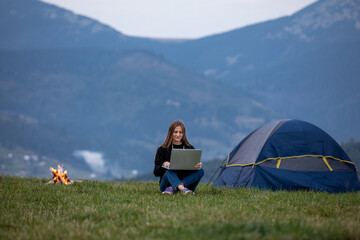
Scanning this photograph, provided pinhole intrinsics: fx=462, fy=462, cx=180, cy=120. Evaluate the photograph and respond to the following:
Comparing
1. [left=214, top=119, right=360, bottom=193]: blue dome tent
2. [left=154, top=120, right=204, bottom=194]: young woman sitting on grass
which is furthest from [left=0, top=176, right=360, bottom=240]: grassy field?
[left=214, top=119, right=360, bottom=193]: blue dome tent

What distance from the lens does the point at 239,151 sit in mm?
14492

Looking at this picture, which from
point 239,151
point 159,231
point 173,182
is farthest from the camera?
point 239,151

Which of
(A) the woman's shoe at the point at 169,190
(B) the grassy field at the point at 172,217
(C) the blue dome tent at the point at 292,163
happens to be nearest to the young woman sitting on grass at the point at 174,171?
(A) the woman's shoe at the point at 169,190

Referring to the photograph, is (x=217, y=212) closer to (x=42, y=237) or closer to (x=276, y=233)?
(x=276, y=233)

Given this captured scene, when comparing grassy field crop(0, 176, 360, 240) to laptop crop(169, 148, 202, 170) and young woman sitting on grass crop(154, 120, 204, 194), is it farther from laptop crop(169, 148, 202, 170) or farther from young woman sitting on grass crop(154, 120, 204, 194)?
laptop crop(169, 148, 202, 170)

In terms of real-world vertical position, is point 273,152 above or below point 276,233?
above

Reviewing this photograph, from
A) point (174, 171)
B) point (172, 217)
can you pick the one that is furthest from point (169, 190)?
point (172, 217)

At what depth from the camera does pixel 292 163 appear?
43.6 ft

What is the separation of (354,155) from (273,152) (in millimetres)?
56101

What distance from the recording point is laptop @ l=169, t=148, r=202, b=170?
9.75 meters

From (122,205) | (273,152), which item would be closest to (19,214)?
(122,205)

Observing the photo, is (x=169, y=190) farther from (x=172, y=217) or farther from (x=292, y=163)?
(x=292, y=163)

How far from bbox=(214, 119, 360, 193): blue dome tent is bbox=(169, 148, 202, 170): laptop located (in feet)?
11.2

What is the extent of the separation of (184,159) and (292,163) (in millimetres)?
4607
